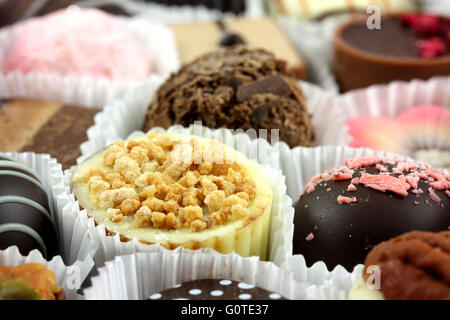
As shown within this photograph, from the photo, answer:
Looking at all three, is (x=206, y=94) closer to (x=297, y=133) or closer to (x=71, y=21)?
(x=297, y=133)

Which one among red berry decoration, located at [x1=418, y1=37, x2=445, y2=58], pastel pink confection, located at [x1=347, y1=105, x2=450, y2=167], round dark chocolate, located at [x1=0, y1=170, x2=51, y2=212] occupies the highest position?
round dark chocolate, located at [x1=0, y1=170, x2=51, y2=212]

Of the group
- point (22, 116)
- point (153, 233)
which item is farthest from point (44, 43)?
point (153, 233)

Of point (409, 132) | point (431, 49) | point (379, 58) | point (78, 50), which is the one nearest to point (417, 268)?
point (409, 132)

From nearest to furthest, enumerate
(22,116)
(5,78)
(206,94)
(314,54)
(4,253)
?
(4,253)
(206,94)
(22,116)
(5,78)
(314,54)

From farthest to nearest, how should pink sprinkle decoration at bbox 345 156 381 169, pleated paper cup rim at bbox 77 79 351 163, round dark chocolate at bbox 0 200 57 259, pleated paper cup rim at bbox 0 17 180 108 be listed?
pleated paper cup rim at bbox 0 17 180 108
pleated paper cup rim at bbox 77 79 351 163
pink sprinkle decoration at bbox 345 156 381 169
round dark chocolate at bbox 0 200 57 259

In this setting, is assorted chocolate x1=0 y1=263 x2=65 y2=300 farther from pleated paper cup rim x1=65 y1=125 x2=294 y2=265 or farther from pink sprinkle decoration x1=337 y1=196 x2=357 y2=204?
pink sprinkle decoration x1=337 y1=196 x2=357 y2=204

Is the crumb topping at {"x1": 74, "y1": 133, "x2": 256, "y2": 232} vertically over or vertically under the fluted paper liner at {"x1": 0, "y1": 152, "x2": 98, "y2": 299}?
over

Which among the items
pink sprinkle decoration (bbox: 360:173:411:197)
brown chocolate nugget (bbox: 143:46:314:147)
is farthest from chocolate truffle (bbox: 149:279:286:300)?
brown chocolate nugget (bbox: 143:46:314:147)

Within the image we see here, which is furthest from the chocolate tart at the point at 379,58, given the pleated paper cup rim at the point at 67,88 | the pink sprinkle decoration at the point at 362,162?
the pink sprinkle decoration at the point at 362,162

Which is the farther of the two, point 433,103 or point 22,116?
point 433,103
